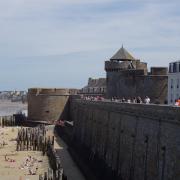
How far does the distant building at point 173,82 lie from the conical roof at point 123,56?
1380 cm

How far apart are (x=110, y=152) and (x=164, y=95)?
19.1 metres

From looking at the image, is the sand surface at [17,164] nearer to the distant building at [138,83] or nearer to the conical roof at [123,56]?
the distant building at [138,83]

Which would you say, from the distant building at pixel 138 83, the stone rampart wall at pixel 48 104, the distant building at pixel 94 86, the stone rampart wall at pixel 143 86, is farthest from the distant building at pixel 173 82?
the distant building at pixel 94 86

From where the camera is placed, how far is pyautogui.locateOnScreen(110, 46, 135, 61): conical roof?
63438mm

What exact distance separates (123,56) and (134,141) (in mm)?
36643

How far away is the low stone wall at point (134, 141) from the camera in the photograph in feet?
70.9

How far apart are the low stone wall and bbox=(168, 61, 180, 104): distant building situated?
765 cm

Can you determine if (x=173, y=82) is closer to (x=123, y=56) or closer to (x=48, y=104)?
(x=123, y=56)

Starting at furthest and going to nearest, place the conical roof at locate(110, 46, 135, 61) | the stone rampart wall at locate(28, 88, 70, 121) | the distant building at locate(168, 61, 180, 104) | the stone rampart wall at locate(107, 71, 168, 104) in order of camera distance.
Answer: the stone rampart wall at locate(28, 88, 70, 121) → the conical roof at locate(110, 46, 135, 61) → the stone rampart wall at locate(107, 71, 168, 104) → the distant building at locate(168, 61, 180, 104)

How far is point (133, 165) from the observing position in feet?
89.6

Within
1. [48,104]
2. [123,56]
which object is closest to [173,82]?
[123,56]

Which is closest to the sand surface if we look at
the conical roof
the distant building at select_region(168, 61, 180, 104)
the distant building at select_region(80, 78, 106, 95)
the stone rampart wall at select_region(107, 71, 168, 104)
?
the stone rampart wall at select_region(107, 71, 168, 104)

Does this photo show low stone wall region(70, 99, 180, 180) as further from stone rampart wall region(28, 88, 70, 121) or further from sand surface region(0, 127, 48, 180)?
stone rampart wall region(28, 88, 70, 121)

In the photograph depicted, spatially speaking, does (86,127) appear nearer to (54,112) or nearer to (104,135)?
(104,135)
